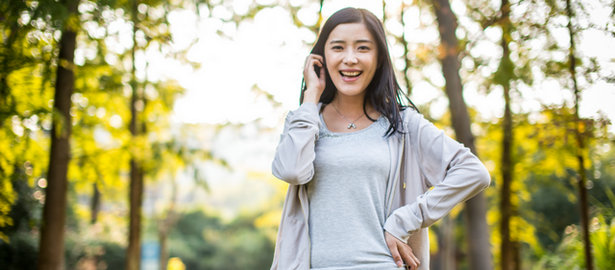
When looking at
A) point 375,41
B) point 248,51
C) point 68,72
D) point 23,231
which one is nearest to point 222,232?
point 23,231

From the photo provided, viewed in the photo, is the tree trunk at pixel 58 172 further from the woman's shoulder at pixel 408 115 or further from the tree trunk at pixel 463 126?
the woman's shoulder at pixel 408 115

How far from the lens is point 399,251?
6.82 feet

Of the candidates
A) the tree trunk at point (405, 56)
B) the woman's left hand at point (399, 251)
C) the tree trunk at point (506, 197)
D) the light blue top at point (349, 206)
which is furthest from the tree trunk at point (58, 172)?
the tree trunk at point (506, 197)

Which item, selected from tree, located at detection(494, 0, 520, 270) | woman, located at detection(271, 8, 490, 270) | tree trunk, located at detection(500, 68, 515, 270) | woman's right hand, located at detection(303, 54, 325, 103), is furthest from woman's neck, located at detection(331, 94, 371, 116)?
tree trunk, located at detection(500, 68, 515, 270)

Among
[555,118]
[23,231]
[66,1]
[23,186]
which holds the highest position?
[66,1]

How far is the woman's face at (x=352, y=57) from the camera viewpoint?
2270mm

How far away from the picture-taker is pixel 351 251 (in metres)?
2.03

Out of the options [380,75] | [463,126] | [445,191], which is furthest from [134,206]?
[445,191]

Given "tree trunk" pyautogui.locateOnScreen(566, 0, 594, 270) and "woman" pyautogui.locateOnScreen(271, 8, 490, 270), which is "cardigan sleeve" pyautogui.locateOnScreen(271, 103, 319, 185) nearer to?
"woman" pyautogui.locateOnScreen(271, 8, 490, 270)

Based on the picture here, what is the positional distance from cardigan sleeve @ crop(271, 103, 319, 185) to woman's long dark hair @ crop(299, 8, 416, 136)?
0.32 metres

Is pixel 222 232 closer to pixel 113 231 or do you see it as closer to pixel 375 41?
pixel 113 231

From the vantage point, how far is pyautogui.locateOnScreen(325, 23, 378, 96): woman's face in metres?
2.27

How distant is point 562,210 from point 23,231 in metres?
16.0

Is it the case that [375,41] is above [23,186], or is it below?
above
